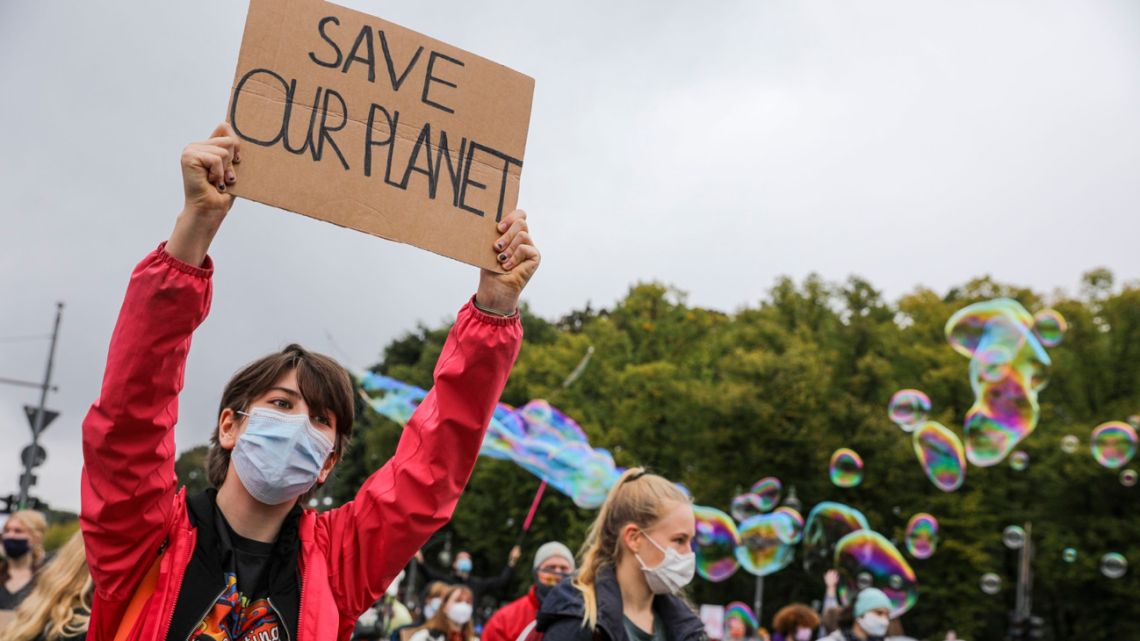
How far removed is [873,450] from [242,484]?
34.4 m

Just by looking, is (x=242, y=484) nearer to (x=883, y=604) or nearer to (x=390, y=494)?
(x=390, y=494)

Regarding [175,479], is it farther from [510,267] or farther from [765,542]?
[765,542]

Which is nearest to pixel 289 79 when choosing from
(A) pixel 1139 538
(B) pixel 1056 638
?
(A) pixel 1139 538

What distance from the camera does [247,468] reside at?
286 cm

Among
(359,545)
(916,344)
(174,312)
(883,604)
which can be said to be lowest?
(883,604)

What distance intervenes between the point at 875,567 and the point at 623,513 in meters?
12.0

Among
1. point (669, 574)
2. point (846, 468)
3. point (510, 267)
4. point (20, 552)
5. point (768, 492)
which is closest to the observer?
point (510, 267)

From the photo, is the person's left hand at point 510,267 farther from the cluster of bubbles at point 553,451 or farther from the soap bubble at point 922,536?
the soap bubble at point 922,536

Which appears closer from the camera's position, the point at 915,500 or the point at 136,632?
the point at 136,632

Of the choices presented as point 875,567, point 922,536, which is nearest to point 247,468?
point 875,567

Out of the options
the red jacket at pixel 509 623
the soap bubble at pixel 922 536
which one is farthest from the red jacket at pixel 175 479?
the soap bubble at pixel 922 536

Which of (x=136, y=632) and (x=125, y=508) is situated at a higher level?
(x=125, y=508)

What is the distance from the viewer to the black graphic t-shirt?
2.68 m

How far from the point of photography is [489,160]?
10.7 feet
